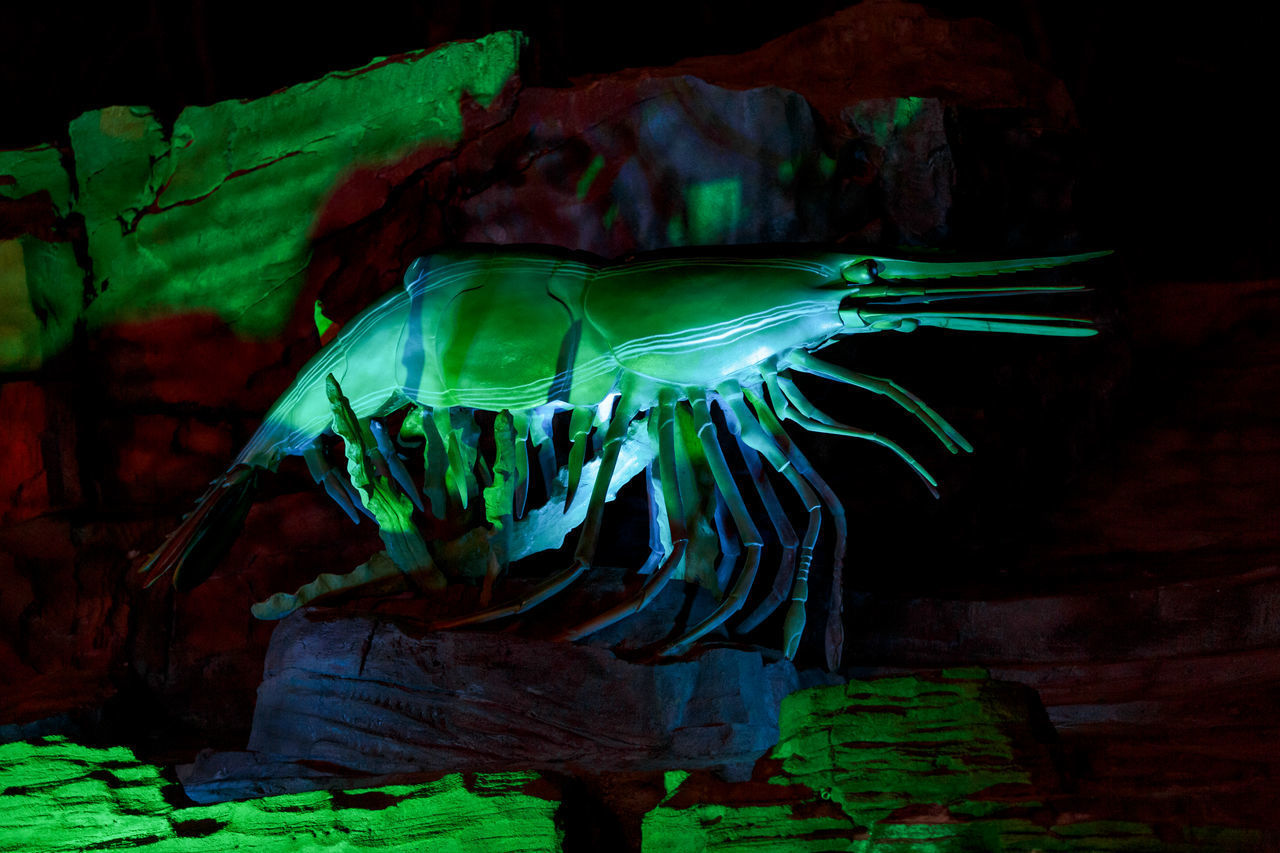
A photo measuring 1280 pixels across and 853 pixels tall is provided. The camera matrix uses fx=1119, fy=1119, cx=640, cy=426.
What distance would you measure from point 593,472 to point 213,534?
1606 mm

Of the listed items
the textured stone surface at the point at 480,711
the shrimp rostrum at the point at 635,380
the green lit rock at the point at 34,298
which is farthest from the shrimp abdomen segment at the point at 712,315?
the green lit rock at the point at 34,298

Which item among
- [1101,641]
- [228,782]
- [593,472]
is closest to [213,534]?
[228,782]

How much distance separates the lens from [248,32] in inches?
273

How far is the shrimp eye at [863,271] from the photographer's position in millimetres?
3434

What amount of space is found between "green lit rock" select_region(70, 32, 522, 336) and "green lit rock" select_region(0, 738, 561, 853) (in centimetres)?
261

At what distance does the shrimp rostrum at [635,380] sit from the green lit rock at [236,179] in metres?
1.11

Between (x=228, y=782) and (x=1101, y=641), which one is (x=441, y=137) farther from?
(x=1101, y=641)

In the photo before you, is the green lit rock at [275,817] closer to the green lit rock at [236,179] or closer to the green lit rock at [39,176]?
the green lit rock at [236,179]

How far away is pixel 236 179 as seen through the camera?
5203 mm

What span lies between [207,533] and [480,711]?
62.2 inches

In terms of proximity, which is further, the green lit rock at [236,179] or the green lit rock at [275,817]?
the green lit rock at [236,179]

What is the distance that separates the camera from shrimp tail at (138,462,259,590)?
4.26 meters

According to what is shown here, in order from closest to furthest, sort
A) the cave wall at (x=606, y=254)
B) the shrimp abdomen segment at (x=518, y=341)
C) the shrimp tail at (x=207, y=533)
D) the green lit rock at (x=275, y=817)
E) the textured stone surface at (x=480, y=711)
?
the green lit rock at (x=275, y=817)
the textured stone surface at (x=480, y=711)
the shrimp abdomen segment at (x=518, y=341)
the shrimp tail at (x=207, y=533)
the cave wall at (x=606, y=254)

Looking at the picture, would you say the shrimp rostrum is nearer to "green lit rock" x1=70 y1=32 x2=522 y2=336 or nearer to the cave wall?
the cave wall
